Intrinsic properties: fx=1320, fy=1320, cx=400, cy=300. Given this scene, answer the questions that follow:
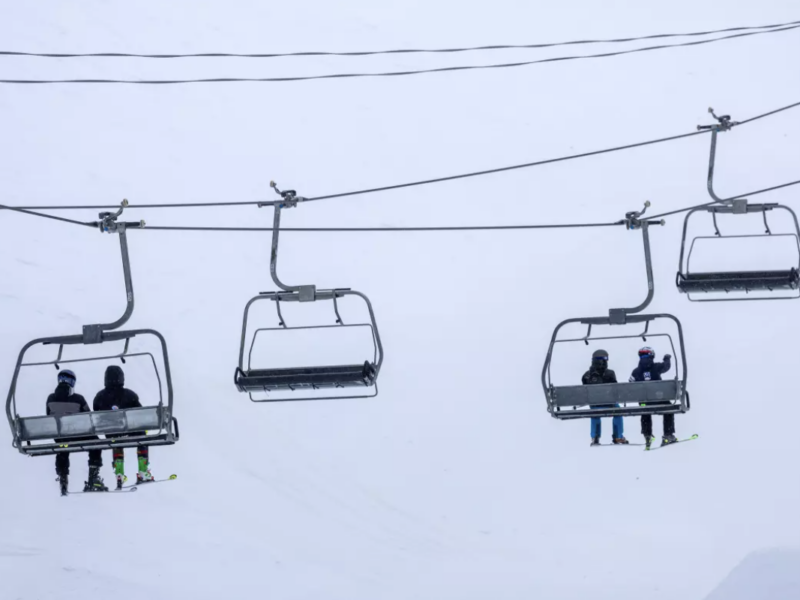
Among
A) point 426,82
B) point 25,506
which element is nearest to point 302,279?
point 426,82

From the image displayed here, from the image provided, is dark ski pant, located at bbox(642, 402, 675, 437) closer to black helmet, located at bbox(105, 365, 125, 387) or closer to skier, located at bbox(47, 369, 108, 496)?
black helmet, located at bbox(105, 365, 125, 387)

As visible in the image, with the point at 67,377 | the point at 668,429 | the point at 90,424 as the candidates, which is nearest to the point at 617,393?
the point at 668,429

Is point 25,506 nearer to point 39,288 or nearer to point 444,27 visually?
point 39,288

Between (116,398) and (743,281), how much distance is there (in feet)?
15.1

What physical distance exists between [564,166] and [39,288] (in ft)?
24.1

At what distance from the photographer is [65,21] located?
19375 mm

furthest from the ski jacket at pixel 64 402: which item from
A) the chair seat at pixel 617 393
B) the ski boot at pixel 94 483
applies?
the chair seat at pixel 617 393

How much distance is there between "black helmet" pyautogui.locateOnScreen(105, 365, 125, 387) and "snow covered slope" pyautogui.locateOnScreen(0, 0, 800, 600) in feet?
24.1

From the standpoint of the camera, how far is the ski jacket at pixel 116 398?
32.2ft

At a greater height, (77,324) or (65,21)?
(65,21)

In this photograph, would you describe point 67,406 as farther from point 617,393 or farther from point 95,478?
point 617,393

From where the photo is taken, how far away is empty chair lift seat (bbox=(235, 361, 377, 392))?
7.93 metres

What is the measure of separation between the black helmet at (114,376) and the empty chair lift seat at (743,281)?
4.14m

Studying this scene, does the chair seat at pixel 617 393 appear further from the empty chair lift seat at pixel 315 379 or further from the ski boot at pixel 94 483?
the ski boot at pixel 94 483
